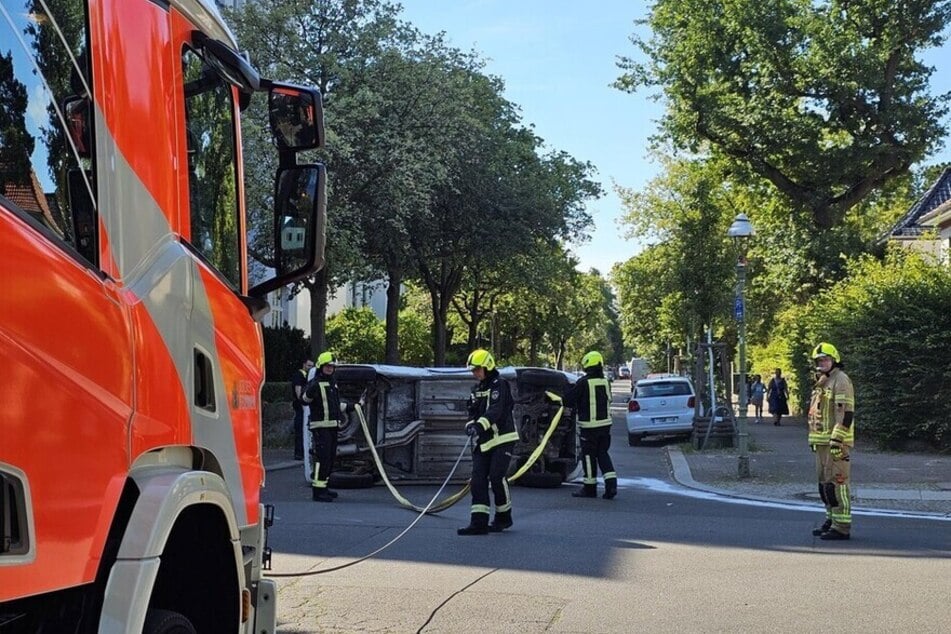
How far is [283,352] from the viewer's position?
87.5 feet

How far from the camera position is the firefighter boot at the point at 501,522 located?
1057cm

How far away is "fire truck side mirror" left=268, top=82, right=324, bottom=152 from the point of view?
454 cm

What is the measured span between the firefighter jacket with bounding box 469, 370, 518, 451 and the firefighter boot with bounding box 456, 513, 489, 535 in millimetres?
645

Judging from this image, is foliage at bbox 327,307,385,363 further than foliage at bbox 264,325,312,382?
Yes

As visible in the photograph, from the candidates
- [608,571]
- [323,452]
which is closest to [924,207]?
[323,452]

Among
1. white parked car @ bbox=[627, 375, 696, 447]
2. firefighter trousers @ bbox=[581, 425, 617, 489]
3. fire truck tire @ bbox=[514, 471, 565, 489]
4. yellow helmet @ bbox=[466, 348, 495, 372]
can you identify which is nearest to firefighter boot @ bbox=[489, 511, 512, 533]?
yellow helmet @ bbox=[466, 348, 495, 372]

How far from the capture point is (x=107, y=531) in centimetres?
285

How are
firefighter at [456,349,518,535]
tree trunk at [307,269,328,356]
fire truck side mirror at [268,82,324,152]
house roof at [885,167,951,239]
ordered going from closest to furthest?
fire truck side mirror at [268,82,324,152] → firefighter at [456,349,518,535] → tree trunk at [307,269,328,356] → house roof at [885,167,951,239]

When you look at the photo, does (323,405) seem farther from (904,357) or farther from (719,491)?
(904,357)

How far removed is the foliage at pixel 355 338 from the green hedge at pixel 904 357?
19.0 meters

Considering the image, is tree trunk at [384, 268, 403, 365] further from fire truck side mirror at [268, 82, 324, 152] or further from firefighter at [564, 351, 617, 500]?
fire truck side mirror at [268, 82, 324, 152]

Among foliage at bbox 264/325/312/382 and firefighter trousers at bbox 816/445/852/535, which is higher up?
foliage at bbox 264/325/312/382

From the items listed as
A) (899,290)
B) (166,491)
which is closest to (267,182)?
(899,290)

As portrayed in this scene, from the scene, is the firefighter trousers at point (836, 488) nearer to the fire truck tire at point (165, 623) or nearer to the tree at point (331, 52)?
the fire truck tire at point (165, 623)
